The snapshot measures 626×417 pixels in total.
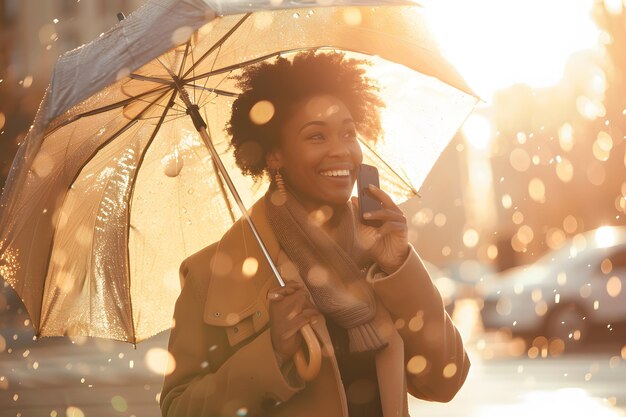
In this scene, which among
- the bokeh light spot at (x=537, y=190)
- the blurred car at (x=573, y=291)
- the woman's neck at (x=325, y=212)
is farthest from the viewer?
the bokeh light spot at (x=537, y=190)

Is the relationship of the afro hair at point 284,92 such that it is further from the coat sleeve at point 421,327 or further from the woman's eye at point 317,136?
the coat sleeve at point 421,327

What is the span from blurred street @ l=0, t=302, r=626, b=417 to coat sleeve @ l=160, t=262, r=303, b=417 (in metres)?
6.98

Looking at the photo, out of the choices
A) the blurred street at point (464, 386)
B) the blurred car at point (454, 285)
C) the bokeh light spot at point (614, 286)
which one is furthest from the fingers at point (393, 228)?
the blurred car at point (454, 285)

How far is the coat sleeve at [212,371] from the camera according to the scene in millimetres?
3289

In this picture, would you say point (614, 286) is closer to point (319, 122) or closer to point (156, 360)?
point (156, 360)

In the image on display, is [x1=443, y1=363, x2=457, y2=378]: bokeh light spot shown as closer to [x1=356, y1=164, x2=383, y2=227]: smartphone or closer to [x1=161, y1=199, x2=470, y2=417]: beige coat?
[x1=161, y1=199, x2=470, y2=417]: beige coat

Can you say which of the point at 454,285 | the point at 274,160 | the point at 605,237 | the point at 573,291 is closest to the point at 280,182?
the point at 274,160

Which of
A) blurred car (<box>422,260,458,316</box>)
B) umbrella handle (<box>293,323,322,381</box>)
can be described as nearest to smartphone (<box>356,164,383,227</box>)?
umbrella handle (<box>293,323,322,381</box>)

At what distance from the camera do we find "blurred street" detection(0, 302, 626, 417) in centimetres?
1071

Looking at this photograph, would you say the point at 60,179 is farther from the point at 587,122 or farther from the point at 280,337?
the point at 587,122

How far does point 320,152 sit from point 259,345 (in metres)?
0.65

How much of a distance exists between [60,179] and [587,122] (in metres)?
30.0

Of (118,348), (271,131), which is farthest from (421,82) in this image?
(118,348)

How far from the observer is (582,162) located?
106 feet
